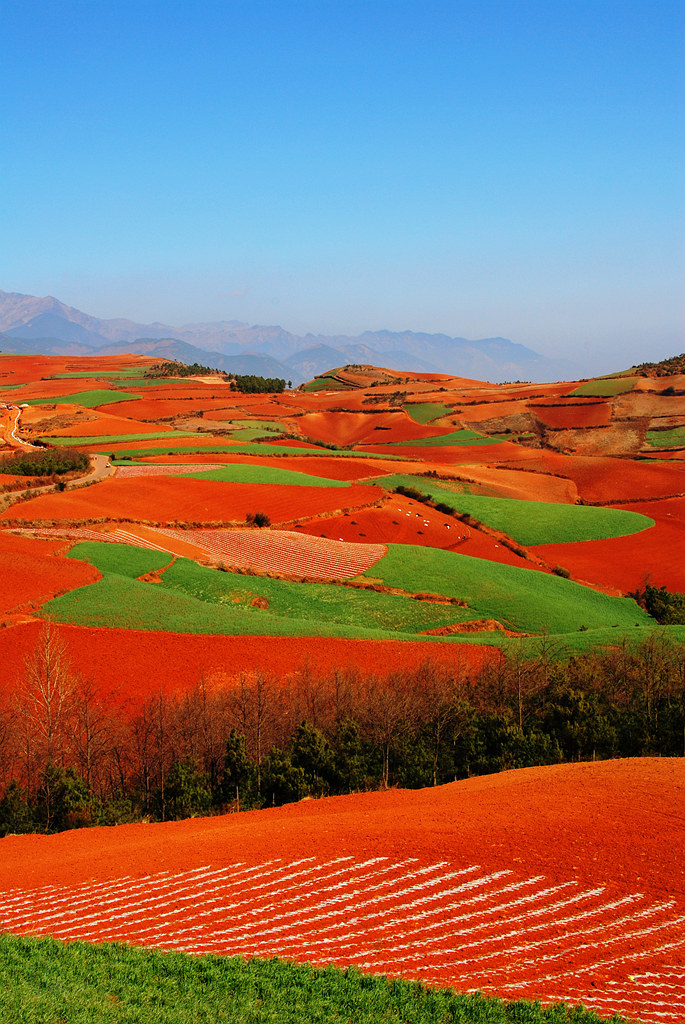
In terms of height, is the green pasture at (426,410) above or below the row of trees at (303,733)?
above

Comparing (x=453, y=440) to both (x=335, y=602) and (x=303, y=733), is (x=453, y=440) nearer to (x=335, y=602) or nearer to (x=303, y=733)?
(x=335, y=602)

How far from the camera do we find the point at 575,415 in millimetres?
133250

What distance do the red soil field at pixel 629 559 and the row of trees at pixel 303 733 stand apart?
24410 mm

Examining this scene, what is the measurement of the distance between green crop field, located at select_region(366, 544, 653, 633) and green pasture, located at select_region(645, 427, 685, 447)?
217 ft

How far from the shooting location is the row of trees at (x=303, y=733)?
2730 cm

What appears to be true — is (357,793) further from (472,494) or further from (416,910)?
(472,494)

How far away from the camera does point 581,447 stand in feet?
390

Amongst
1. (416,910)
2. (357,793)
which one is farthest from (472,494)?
(416,910)

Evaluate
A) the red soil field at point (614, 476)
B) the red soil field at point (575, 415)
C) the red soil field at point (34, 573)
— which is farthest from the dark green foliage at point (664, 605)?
the red soil field at point (575, 415)

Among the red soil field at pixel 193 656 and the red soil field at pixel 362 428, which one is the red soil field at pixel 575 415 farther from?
the red soil field at pixel 193 656

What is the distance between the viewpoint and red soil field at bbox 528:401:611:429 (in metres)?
128

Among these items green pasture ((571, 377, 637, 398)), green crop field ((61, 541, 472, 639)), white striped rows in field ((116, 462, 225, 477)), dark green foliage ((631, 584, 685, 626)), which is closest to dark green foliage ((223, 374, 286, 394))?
green pasture ((571, 377, 637, 398))

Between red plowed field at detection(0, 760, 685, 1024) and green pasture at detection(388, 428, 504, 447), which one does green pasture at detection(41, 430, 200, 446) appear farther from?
red plowed field at detection(0, 760, 685, 1024)

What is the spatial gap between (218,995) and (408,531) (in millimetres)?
52525
